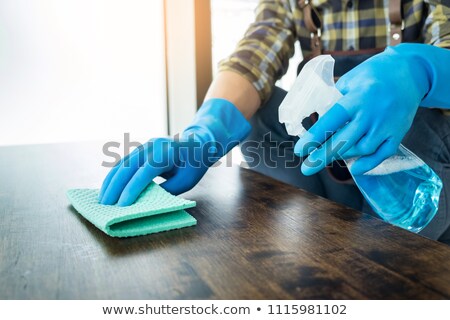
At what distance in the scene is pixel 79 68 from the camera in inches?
80.9

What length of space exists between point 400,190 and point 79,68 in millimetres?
1653

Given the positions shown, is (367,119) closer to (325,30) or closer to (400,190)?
(400,190)

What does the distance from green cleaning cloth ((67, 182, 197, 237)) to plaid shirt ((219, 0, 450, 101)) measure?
24.6 inches

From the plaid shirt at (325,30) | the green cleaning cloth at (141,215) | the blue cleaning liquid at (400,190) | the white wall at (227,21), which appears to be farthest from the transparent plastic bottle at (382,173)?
the white wall at (227,21)

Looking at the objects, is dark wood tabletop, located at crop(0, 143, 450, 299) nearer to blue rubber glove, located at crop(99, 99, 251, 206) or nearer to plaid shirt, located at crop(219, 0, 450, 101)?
blue rubber glove, located at crop(99, 99, 251, 206)

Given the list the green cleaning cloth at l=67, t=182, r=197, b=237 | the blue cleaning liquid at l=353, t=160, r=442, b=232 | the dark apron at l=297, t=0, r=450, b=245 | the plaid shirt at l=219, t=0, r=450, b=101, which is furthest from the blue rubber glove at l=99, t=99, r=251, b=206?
the dark apron at l=297, t=0, r=450, b=245

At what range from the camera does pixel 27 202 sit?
894mm

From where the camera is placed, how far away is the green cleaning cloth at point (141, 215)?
70 centimetres

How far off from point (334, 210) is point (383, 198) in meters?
0.13

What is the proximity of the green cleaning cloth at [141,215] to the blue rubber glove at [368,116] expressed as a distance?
247mm

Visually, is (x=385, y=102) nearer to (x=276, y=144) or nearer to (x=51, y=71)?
(x=276, y=144)

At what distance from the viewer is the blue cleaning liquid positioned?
865mm

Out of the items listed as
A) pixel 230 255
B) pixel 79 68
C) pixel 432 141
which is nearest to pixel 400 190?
pixel 432 141
